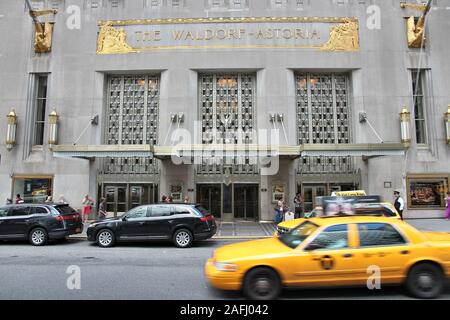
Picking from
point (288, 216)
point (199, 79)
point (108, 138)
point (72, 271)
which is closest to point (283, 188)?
point (288, 216)

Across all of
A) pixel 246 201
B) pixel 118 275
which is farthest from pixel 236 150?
pixel 118 275

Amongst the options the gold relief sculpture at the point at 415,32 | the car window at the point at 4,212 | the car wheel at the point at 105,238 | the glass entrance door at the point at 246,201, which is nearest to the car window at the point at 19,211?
the car window at the point at 4,212

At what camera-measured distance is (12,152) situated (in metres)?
19.9

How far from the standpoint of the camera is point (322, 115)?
20.2 metres

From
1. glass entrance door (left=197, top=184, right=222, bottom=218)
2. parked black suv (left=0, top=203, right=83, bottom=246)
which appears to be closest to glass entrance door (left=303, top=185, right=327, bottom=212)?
glass entrance door (left=197, top=184, right=222, bottom=218)

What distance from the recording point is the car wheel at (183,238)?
11.4 meters

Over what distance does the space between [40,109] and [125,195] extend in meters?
7.87

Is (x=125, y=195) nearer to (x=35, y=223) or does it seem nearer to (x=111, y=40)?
(x=35, y=223)

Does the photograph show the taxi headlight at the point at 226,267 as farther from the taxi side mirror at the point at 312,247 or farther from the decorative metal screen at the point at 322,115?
the decorative metal screen at the point at 322,115

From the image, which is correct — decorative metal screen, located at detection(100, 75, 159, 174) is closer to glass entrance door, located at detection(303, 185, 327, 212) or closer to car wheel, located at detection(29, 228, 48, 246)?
car wheel, located at detection(29, 228, 48, 246)

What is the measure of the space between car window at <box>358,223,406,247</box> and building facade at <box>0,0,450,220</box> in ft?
43.0

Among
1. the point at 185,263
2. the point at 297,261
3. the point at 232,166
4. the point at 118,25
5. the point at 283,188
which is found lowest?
the point at 185,263

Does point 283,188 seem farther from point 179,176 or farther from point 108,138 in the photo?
point 108,138
